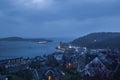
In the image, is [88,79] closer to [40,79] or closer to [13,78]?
[40,79]

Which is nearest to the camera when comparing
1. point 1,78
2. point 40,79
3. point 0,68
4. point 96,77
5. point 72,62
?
point 96,77

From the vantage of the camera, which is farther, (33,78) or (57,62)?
(57,62)

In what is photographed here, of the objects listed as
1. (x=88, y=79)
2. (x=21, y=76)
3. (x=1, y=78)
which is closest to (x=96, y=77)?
(x=88, y=79)

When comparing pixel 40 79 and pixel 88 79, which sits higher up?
pixel 88 79

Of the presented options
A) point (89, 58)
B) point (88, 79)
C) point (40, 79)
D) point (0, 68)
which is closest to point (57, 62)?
point (89, 58)

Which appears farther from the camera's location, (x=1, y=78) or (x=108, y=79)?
(x=1, y=78)

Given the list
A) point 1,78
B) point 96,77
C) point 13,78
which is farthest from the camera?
point 13,78

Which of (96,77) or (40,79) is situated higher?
(96,77)

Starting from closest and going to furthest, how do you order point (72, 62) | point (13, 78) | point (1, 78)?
point (1, 78), point (13, 78), point (72, 62)

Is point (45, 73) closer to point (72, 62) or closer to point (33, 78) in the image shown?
point (33, 78)
